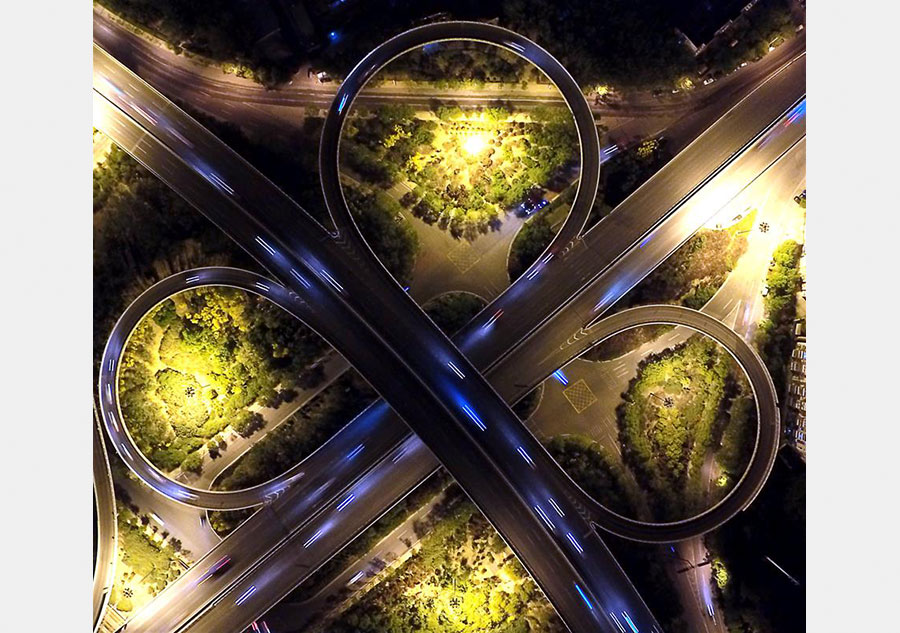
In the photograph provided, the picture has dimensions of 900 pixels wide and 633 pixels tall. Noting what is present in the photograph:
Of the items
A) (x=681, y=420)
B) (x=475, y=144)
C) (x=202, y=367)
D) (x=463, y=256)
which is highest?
(x=475, y=144)

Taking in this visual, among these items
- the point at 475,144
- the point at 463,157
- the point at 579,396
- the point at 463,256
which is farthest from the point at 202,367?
the point at 579,396

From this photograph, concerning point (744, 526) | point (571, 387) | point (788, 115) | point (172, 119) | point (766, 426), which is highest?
point (172, 119)

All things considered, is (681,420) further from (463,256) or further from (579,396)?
(463,256)

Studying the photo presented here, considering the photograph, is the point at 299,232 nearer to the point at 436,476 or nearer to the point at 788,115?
the point at 436,476

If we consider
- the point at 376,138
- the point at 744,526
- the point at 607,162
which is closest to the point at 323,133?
the point at 376,138

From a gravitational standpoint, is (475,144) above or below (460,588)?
above

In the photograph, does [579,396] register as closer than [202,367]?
No

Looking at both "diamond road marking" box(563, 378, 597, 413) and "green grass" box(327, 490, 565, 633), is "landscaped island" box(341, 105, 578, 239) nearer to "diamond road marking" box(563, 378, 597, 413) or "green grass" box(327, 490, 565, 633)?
"diamond road marking" box(563, 378, 597, 413)

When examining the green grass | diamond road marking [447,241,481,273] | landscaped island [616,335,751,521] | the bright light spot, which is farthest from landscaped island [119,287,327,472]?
landscaped island [616,335,751,521]
